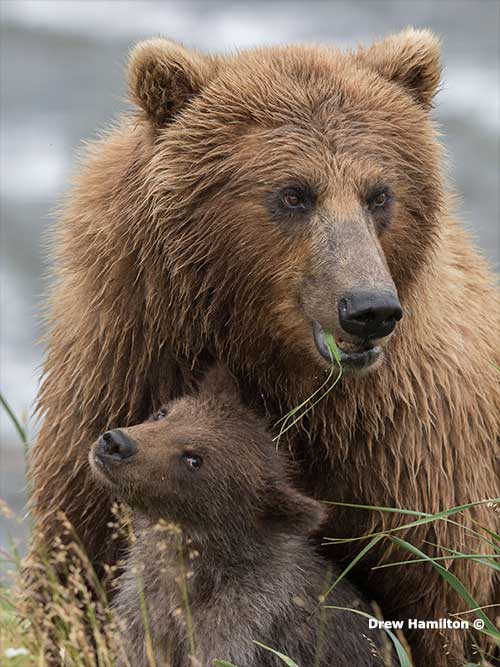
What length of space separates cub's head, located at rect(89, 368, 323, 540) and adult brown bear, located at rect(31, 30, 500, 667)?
0.23m

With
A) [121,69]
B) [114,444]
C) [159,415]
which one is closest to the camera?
[114,444]

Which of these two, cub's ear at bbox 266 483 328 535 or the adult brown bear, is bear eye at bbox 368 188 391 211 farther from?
cub's ear at bbox 266 483 328 535

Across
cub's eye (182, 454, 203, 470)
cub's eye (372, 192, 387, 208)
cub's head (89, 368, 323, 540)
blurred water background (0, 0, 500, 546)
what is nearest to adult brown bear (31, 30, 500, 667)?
cub's eye (372, 192, 387, 208)

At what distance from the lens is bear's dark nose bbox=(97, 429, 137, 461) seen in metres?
5.56

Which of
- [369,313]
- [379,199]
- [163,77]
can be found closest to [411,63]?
[379,199]

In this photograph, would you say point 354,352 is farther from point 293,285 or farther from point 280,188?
point 280,188

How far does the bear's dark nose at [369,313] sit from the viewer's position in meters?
5.34

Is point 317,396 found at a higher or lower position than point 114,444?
lower

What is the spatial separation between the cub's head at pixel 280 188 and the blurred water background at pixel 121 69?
9956 mm

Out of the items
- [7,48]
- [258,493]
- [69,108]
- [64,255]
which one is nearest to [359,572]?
[258,493]

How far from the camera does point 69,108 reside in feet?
58.6

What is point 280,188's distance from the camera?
19.0 ft

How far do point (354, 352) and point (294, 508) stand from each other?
70 cm

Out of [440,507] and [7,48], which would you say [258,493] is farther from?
[7,48]
